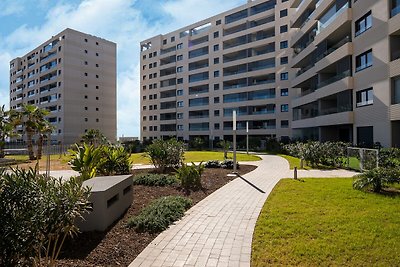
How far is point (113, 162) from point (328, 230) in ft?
32.7

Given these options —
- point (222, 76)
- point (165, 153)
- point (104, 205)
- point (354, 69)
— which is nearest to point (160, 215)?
point (104, 205)

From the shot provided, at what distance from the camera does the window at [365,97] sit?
24.0m

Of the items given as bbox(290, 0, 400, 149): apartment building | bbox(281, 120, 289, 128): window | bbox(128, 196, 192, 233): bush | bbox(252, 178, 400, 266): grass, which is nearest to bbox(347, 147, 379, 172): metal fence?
bbox(252, 178, 400, 266): grass

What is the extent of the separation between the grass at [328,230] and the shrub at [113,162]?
742 cm

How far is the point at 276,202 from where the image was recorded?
9.55 meters

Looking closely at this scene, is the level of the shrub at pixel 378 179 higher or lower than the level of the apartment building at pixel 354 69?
lower

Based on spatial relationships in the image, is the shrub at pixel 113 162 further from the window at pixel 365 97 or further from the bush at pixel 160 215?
the window at pixel 365 97

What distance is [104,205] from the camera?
6934 millimetres

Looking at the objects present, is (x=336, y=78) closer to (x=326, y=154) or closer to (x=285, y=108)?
(x=326, y=154)

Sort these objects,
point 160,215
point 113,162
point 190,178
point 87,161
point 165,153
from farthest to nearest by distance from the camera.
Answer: point 165,153 → point 113,162 → point 190,178 → point 87,161 → point 160,215

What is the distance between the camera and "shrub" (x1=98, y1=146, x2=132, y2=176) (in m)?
13.2

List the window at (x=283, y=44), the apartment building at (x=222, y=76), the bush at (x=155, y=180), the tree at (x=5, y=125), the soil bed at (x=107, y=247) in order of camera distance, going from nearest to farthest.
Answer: the soil bed at (x=107, y=247), the bush at (x=155, y=180), the tree at (x=5, y=125), the window at (x=283, y=44), the apartment building at (x=222, y=76)

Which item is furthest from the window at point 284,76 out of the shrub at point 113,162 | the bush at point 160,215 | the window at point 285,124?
the bush at point 160,215

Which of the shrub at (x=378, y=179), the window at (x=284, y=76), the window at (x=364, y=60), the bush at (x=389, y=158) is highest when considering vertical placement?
the window at (x=284, y=76)
